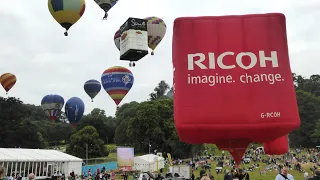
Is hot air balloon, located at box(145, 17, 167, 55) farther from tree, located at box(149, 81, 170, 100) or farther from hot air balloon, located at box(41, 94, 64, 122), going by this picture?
tree, located at box(149, 81, 170, 100)

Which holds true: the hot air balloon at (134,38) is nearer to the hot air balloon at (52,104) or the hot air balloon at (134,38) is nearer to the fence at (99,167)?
the fence at (99,167)

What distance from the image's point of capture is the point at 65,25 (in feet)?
82.1

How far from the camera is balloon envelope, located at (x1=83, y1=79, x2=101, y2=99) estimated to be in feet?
137

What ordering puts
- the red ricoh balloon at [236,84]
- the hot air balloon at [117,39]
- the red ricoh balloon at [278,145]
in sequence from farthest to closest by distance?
the hot air balloon at [117,39], the red ricoh balloon at [278,145], the red ricoh balloon at [236,84]

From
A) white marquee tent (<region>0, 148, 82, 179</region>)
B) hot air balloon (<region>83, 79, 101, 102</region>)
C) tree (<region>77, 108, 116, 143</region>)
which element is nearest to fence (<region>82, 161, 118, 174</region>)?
white marquee tent (<region>0, 148, 82, 179</region>)

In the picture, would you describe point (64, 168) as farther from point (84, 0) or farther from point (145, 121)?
point (145, 121)

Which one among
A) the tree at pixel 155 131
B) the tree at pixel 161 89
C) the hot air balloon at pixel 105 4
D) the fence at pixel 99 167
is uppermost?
the tree at pixel 161 89

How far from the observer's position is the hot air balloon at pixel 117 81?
32.1 m

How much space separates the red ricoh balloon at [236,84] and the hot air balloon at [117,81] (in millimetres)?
26909

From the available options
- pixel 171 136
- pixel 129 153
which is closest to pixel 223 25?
pixel 129 153

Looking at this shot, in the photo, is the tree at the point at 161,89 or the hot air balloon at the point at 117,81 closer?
the hot air balloon at the point at 117,81

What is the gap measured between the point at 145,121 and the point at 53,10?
39174 mm

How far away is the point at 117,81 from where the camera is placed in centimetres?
3198

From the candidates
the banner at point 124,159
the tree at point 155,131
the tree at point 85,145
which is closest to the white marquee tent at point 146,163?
the banner at point 124,159
